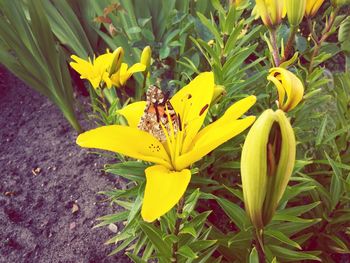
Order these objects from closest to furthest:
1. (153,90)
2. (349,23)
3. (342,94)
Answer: (153,90) → (349,23) → (342,94)

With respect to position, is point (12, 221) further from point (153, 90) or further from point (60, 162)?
point (153, 90)

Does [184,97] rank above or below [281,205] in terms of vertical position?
above

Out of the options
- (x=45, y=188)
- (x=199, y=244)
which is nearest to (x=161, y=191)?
(x=199, y=244)

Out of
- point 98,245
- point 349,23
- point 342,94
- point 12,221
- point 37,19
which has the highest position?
point 37,19

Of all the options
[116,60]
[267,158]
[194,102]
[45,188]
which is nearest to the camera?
[267,158]

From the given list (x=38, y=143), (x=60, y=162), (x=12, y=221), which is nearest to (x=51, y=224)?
(x=12, y=221)

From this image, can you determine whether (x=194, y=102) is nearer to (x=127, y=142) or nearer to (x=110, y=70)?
(x=127, y=142)
